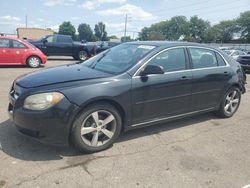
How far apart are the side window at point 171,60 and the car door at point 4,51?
9475 millimetres

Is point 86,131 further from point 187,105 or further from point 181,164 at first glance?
point 187,105

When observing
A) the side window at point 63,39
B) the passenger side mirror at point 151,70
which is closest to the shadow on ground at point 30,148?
the passenger side mirror at point 151,70

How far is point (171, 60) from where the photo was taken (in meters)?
4.79

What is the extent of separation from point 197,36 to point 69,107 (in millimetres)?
121737

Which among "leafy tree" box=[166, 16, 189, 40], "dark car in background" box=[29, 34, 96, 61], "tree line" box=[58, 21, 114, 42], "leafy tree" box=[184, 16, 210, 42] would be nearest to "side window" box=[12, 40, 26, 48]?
"dark car in background" box=[29, 34, 96, 61]

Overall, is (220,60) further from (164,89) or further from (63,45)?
(63,45)

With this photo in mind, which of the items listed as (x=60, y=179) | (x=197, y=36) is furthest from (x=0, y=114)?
(x=197, y=36)

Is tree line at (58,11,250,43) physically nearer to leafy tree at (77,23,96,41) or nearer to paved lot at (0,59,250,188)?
leafy tree at (77,23,96,41)

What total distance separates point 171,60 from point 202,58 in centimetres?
88

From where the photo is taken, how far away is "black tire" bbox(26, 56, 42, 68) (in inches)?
507

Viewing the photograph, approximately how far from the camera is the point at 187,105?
500cm

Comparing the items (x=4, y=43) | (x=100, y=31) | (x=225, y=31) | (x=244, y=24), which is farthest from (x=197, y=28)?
(x=4, y=43)

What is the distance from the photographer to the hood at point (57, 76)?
3.86m

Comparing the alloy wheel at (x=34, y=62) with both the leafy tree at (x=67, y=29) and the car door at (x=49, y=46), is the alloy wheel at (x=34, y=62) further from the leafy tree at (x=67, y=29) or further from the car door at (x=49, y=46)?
the leafy tree at (x=67, y=29)
